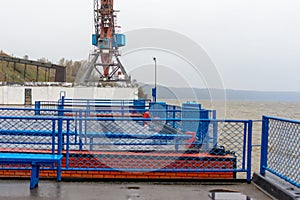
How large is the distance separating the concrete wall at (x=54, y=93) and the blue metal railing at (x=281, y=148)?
35.9 metres

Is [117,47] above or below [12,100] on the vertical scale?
above

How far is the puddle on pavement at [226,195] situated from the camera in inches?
227

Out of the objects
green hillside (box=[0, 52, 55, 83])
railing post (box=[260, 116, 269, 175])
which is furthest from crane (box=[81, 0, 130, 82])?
railing post (box=[260, 116, 269, 175])

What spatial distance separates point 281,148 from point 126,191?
8.34 feet

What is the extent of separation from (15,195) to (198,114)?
20.2 feet

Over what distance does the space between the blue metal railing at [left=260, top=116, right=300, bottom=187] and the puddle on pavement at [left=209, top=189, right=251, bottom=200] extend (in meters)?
0.66

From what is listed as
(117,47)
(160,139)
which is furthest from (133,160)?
(117,47)

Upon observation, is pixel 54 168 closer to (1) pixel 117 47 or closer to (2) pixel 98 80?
(2) pixel 98 80

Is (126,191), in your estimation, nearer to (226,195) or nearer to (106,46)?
(226,195)

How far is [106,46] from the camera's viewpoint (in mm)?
50219

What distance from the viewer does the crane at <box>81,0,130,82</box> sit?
43125mm

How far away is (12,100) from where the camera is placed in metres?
43.7

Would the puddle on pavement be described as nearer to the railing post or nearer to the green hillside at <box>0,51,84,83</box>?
the railing post

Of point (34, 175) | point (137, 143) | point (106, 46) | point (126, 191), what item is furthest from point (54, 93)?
point (126, 191)
